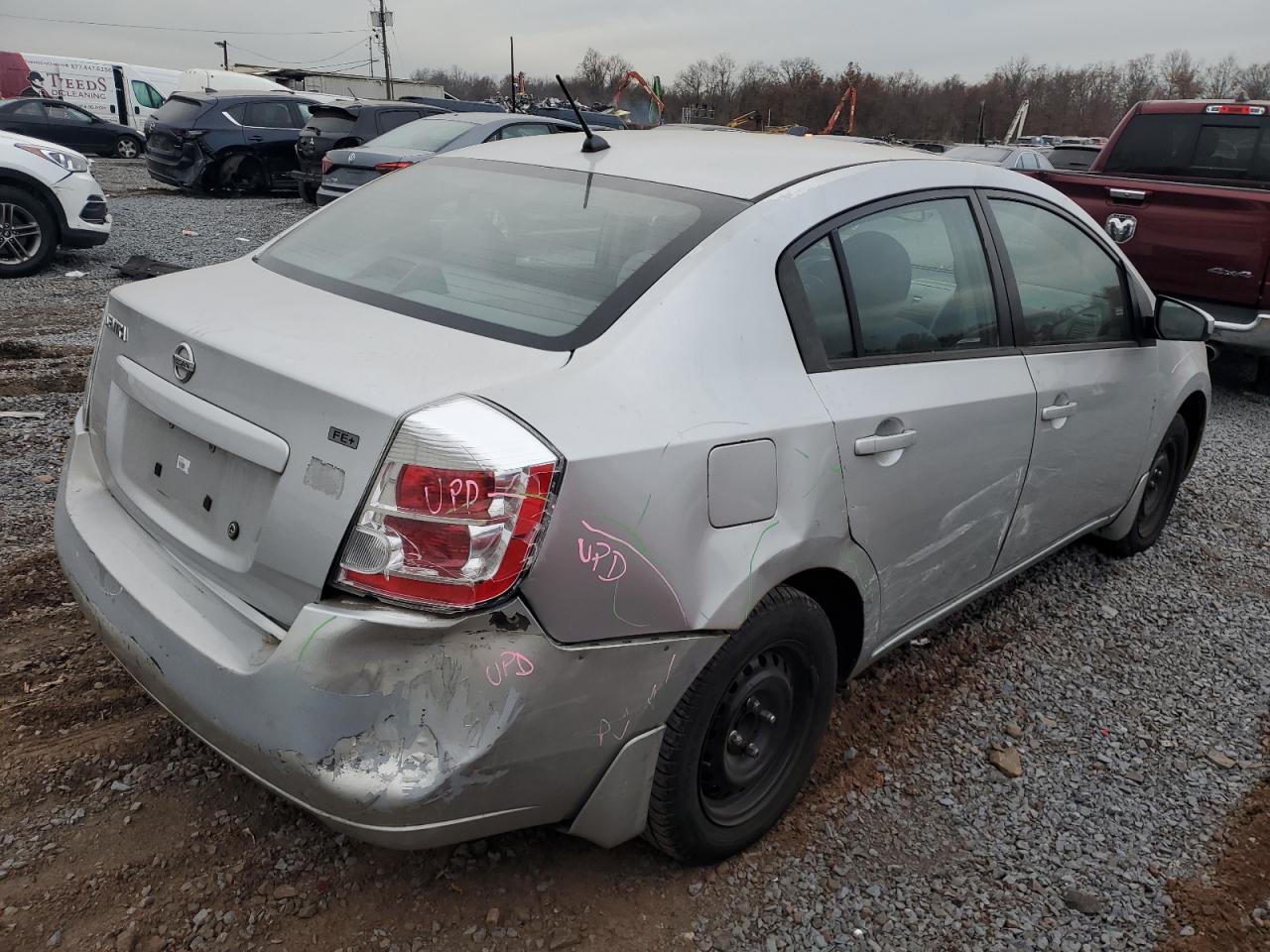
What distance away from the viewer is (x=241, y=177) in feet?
52.0

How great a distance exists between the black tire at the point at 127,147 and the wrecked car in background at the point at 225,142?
27.6 ft

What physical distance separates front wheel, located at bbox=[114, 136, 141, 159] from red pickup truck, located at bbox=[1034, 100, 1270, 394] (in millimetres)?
22671

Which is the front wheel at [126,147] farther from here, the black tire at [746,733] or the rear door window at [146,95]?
the black tire at [746,733]

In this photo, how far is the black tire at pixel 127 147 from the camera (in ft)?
76.5

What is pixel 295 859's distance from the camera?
7.41ft

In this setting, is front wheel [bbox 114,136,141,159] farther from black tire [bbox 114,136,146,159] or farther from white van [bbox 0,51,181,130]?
white van [bbox 0,51,181,130]

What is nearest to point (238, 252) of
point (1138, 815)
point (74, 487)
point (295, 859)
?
point (74, 487)

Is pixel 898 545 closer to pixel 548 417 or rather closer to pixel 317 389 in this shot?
pixel 548 417

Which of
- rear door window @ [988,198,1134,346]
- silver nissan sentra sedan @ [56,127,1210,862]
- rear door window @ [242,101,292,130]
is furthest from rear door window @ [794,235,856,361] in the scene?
rear door window @ [242,101,292,130]

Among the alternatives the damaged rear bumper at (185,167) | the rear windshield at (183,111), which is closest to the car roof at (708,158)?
the damaged rear bumper at (185,167)

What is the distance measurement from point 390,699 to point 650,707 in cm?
53

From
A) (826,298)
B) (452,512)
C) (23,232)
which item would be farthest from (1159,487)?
(23,232)

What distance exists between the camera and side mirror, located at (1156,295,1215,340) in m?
3.53

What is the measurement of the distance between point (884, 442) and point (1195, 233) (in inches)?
214
